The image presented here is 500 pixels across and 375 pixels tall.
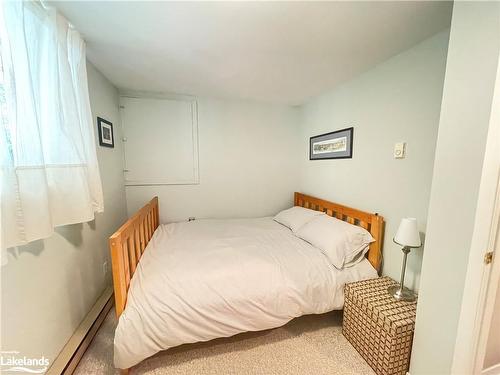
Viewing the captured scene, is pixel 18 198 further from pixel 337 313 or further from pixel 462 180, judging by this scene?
pixel 337 313

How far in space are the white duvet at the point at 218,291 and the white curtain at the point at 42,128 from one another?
64cm

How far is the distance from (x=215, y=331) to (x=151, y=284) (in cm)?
51

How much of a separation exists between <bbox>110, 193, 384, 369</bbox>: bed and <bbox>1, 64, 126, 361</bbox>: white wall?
399 millimetres

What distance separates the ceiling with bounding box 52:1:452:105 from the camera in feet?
3.72

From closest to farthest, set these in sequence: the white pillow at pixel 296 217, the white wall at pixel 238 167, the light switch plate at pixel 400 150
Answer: the light switch plate at pixel 400 150, the white pillow at pixel 296 217, the white wall at pixel 238 167

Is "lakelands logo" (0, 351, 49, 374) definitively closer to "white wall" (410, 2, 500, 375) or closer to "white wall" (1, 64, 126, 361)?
"white wall" (1, 64, 126, 361)

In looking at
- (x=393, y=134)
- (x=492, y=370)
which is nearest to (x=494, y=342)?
(x=492, y=370)

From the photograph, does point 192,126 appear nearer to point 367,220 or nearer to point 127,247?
point 127,247

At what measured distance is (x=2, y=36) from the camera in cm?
83

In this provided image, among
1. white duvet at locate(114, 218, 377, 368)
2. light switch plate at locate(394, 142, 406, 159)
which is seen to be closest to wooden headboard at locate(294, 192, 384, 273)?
white duvet at locate(114, 218, 377, 368)

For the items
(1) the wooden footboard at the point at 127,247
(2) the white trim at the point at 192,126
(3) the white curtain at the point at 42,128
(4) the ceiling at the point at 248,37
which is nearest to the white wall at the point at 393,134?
(4) the ceiling at the point at 248,37

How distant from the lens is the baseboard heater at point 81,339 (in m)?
1.27

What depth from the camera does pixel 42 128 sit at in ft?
3.66

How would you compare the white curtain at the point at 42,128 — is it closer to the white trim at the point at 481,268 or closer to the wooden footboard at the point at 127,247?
the wooden footboard at the point at 127,247
